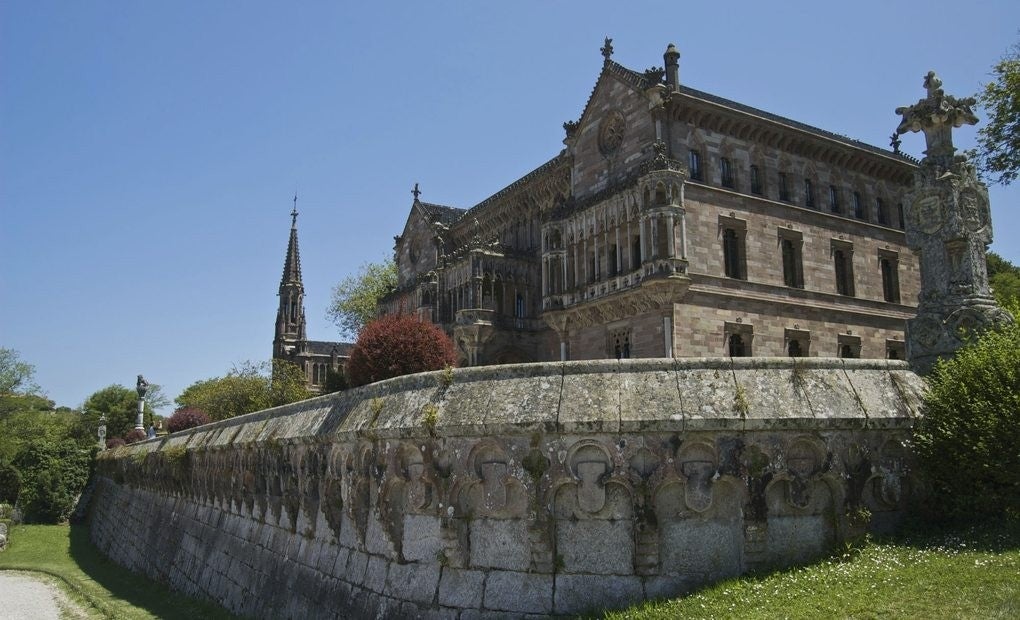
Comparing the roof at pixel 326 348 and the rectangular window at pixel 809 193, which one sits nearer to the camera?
the rectangular window at pixel 809 193

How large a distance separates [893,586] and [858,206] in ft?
111

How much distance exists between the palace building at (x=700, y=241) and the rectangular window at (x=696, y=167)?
6 cm

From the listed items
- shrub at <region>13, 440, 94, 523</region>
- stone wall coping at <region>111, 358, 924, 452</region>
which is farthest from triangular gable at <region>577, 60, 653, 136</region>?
shrub at <region>13, 440, 94, 523</region>

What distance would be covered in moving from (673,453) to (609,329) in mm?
24452

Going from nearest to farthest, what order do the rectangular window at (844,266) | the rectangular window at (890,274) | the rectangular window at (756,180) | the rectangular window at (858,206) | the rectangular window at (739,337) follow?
the rectangular window at (739,337)
the rectangular window at (756,180)
the rectangular window at (844,266)
the rectangular window at (858,206)
the rectangular window at (890,274)

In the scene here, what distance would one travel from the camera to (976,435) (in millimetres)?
8312

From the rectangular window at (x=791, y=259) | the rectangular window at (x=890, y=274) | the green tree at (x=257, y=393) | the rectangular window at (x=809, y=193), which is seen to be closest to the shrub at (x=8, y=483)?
the green tree at (x=257, y=393)

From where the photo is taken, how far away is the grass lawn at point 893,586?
653cm

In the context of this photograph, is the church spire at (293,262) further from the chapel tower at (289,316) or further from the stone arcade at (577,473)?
the stone arcade at (577,473)

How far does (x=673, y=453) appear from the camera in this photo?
27.4 ft

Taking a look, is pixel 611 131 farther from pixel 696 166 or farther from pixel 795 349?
pixel 795 349

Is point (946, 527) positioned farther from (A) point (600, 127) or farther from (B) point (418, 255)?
(B) point (418, 255)

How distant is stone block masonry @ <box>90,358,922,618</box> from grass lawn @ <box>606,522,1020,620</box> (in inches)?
15.2

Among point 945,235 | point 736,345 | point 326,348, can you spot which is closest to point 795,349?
point 736,345
